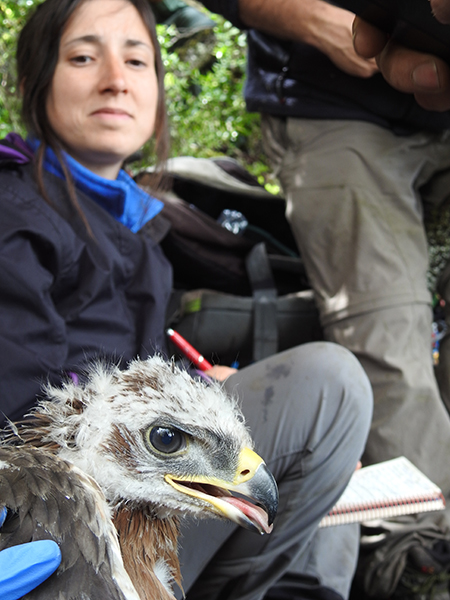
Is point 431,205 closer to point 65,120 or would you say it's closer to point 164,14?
point 65,120

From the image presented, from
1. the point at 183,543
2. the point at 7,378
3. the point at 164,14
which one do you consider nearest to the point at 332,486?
the point at 183,543

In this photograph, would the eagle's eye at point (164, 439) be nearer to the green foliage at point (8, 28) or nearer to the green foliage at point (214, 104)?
the green foliage at point (8, 28)

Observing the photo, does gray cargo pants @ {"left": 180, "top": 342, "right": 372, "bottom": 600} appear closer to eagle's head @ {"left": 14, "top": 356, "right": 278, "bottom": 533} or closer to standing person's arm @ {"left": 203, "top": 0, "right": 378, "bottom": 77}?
eagle's head @ {"left": 14, "top": 356, "right": 278, "bottom": 533}

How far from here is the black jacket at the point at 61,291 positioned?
1470 millimetres

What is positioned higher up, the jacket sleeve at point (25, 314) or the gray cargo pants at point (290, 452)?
the jacket sleeve at point (25, 314)

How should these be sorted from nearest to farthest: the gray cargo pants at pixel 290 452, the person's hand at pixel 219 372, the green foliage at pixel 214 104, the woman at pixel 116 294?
the woman at pixel 116 294 → the gray cargo pants at pixel 290 452 → the person's hand at pixel 219 372 → the green foliage at pixel 214 104

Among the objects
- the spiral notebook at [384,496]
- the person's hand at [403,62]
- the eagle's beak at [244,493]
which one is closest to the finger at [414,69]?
the person's hand at [403,62]

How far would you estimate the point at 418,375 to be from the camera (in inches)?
92.2

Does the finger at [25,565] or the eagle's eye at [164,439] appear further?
the eagle's eye at [164,439]

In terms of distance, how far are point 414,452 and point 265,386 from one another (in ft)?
3.07

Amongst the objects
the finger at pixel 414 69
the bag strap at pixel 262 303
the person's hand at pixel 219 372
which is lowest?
the bag strap at pixel 262 303

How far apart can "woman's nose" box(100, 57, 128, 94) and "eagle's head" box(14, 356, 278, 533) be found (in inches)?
51.1

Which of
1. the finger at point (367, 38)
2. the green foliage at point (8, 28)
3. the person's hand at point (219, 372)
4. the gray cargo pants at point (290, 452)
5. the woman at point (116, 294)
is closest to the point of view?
the finger at point (367, 38)

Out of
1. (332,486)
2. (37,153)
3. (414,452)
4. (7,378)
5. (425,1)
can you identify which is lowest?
(414,452)
